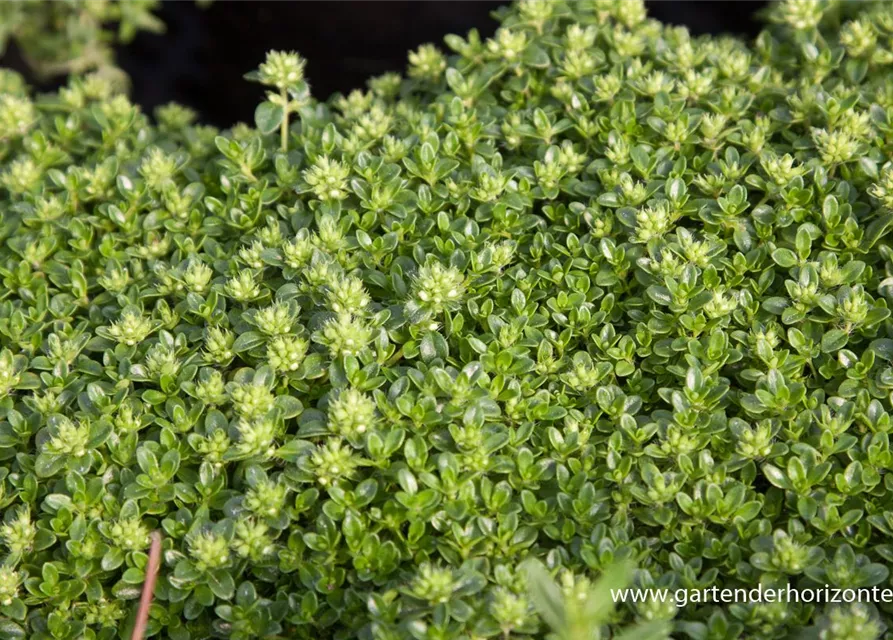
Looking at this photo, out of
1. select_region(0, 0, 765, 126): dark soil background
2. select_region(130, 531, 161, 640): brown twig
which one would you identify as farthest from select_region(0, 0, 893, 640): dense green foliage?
select_region(0, 0, 765, 126): dark soil background

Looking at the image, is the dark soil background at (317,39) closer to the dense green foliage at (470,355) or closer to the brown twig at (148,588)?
the dense green foliage at (470,355)

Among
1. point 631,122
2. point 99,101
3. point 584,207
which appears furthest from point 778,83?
point 99,101

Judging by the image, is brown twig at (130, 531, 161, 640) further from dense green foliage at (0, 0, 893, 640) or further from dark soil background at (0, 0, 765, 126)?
dark soil background at (0, 0, 765, 126)

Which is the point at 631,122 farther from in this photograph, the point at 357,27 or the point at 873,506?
the point at 357,27

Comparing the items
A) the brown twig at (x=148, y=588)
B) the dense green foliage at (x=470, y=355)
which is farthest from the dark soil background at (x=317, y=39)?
the brown twig at (x=148, y=588)

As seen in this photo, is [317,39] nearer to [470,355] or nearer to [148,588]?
[470,355]
